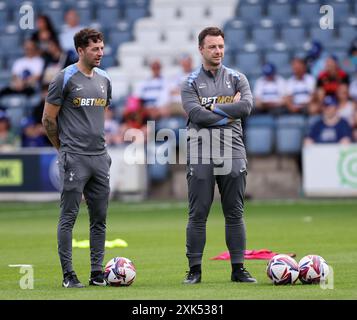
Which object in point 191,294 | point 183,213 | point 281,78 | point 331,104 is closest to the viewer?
point 191,294

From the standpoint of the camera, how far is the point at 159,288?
10172 millimetres

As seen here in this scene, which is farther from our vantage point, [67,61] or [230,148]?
[67,61]

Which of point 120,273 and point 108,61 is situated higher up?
point 108,61

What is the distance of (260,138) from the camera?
2472cm

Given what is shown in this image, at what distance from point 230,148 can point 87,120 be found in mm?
1446

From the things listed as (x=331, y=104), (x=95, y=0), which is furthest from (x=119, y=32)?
(x=331, y=104)

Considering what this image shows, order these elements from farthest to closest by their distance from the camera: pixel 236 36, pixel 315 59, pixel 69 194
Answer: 1. pixel 236 36
2. pixel 315 59
3. pixel 69 194

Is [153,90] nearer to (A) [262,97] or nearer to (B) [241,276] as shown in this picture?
(A) [262,97]

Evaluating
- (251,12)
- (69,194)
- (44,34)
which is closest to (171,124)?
(44,34)

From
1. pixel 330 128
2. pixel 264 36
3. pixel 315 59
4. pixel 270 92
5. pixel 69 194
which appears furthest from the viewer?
pixel 264 36

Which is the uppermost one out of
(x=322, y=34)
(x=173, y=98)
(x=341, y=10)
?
(x=341, y=10)

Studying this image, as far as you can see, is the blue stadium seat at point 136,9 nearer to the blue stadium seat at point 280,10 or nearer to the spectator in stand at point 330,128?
the blue stadium seat at point 280,10

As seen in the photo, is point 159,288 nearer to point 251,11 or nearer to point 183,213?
point 183,213

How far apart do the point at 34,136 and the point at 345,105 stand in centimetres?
723
